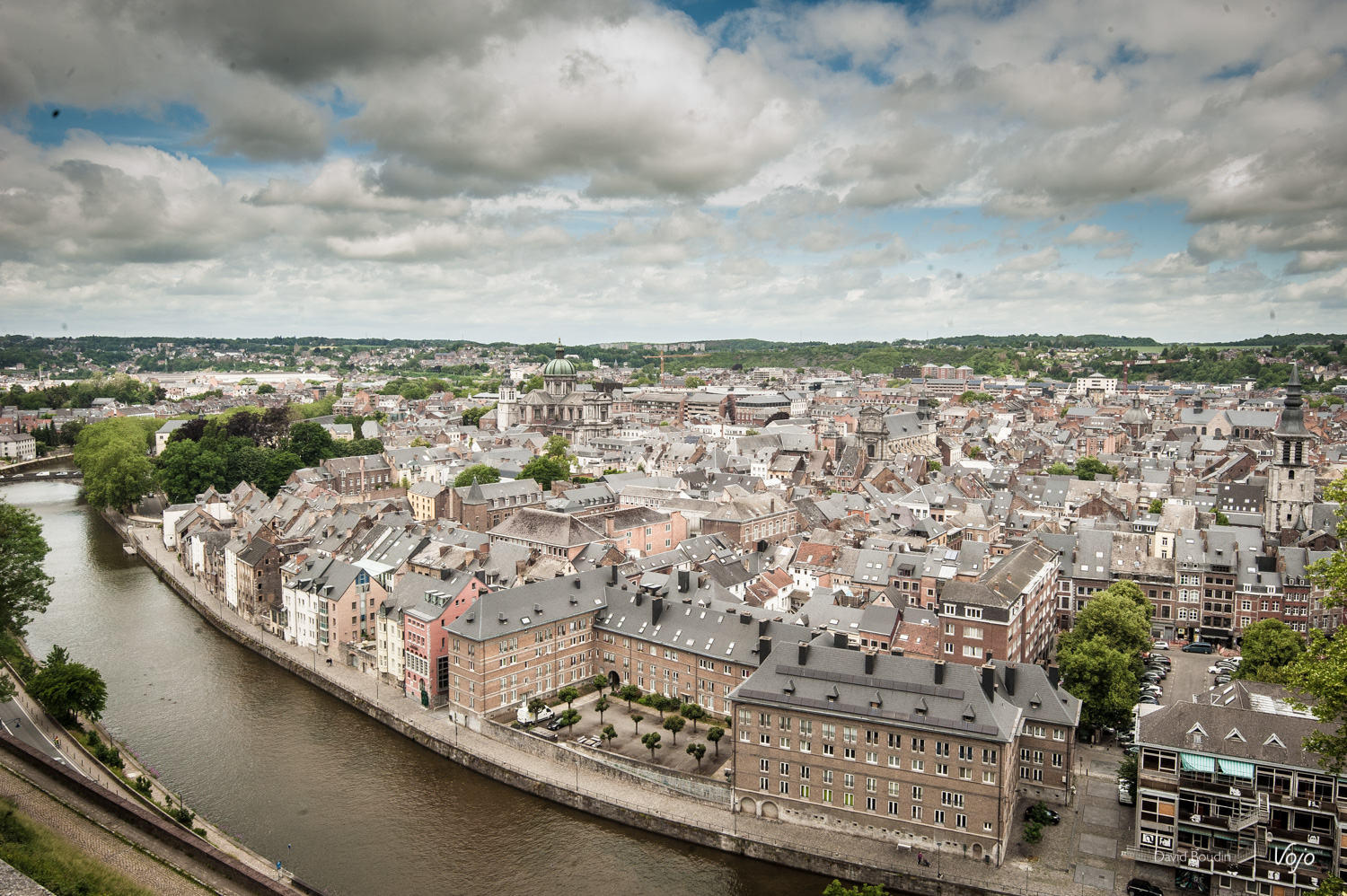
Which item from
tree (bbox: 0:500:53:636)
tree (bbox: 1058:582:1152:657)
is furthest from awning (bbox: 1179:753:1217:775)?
tree (bbox: 0:500:53:636)

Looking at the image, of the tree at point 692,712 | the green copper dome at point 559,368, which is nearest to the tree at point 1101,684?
the tree at point 692,712

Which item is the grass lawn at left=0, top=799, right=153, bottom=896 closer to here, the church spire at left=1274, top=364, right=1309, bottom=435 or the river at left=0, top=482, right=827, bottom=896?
the river at left=0, top=482, right=827, bottom=896

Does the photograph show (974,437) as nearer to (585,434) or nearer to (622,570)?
(585,434)

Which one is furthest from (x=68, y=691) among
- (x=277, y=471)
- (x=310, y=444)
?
(x=310, y=444)

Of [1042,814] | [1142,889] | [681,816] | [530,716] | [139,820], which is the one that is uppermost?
[139,820]

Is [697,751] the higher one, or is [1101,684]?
[1101,684]

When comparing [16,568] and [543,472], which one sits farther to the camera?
[543,472]

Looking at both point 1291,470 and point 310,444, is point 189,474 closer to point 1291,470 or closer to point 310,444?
point 310,444
